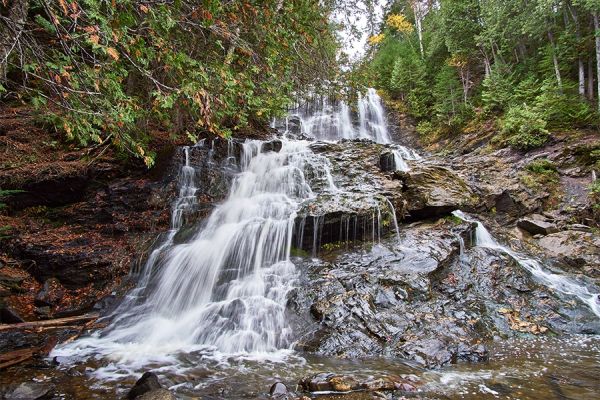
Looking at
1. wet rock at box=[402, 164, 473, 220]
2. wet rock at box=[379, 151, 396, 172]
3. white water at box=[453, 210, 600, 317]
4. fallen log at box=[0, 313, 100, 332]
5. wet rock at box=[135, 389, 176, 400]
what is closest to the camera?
wet rock at box=[135, 389, 176, 400]

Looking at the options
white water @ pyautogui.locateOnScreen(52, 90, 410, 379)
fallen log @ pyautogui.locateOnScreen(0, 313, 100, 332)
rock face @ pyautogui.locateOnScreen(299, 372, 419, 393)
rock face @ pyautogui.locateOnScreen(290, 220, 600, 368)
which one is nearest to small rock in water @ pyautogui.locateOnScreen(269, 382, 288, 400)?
rock face @ pyautogui.locateOnScreen(299, 372, 419, 393)

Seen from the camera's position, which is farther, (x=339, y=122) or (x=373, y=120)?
(x=373, y=120)

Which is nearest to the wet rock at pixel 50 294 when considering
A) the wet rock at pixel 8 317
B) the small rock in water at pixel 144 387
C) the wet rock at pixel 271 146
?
Answer: the wet rock at pixel 8 317

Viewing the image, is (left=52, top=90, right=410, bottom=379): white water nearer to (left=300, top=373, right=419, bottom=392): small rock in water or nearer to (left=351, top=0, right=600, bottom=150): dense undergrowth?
(left=300, top=373, right=419, bottom=392): small rock in water

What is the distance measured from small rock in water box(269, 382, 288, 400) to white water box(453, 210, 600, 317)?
5.66 meters

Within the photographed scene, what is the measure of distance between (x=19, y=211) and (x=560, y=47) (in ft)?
69.0

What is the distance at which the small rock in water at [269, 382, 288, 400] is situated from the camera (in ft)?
11.6

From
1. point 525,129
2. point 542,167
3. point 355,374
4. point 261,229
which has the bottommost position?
point 355,374

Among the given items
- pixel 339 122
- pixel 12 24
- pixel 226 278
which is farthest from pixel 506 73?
pixel 12 24

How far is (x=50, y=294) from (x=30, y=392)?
166 inches

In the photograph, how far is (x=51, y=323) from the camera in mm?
5930

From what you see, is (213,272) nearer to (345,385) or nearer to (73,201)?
(345,385)

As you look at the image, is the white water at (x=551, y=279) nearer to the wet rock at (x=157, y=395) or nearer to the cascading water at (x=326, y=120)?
the wet rock at (x=157, y=395)

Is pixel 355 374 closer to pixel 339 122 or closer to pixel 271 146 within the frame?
pixel 271 146
